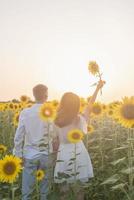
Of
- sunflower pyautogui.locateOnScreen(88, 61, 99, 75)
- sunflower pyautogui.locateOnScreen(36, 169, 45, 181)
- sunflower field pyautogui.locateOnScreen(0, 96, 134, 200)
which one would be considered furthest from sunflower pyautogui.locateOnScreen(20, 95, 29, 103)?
sunflower pyautogui.locateOnScreen(36, 169, 45, 181)

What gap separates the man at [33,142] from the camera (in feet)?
21.9

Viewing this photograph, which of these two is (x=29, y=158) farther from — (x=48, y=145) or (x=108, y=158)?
(x=108, y=158)

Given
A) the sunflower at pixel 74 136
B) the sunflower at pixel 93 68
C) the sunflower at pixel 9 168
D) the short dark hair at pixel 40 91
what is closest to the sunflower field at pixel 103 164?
the sunflower at pixel 9 168

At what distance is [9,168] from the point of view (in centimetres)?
592

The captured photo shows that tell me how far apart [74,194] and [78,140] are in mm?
708

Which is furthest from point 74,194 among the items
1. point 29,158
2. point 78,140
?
point 29,158

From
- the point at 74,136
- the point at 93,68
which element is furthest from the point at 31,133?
the point at 93,68

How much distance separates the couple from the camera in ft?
20.1

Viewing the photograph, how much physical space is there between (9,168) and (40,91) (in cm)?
118

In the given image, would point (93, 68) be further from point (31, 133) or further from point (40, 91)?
point (31, 133)

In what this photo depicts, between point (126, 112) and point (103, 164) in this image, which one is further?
point (103, 164)

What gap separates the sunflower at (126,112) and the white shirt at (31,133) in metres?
1.10

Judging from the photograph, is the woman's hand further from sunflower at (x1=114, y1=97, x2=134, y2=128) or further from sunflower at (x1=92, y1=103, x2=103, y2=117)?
sunflower at (x1=92, y1=103, x2=103, y2=117)

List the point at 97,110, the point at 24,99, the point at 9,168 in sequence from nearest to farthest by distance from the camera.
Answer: the point at 9,168 → the point at 97,110 → the point at 24,99
